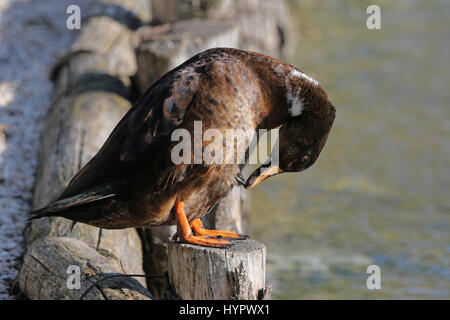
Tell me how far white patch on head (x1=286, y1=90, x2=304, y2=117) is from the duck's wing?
441mm

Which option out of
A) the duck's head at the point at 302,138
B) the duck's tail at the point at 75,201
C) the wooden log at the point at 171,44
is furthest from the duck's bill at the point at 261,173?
the wooden log at the point at 171,44

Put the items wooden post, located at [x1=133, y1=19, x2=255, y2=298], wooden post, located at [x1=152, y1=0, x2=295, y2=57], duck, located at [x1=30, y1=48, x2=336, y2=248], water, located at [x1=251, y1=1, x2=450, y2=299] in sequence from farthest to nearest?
wooden post, located at [x1=152, y1=0, x2=295, y2=57]
water, located at [x1=251, y1=1, x2=450, y2=299]
wooden post, located at [x1=133, y1=19, x2=255, y2=298]
duck, located at [x1=30, y1=48, x2=336, y2=248]

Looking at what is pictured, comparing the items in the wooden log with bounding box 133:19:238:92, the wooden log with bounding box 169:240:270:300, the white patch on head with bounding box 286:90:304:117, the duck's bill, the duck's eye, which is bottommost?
the wooden log with bounding box 169:240:270:300

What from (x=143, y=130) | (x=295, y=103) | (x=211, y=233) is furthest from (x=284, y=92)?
(x=211, y=233)

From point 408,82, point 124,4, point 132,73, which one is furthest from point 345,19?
point 132,73

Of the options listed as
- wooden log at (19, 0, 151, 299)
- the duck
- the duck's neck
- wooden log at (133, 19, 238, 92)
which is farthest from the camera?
wooden log at (133, 19, 238, 92)

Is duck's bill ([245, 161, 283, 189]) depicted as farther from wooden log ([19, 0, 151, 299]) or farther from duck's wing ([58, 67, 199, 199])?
wooden log ([19, 0, 151, 299])

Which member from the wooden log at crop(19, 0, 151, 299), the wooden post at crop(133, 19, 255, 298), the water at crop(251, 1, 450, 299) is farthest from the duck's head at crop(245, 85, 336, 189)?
the water at crop(251, 1, 450, 299)

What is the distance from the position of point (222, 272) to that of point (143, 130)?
0.73 m

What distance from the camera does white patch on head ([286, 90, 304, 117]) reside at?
295 centimetres

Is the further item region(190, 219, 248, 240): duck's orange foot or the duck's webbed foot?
region(190, 219, 248, 240): duck's orange foot

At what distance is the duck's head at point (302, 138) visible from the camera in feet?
9.90

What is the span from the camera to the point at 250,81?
2908 mm

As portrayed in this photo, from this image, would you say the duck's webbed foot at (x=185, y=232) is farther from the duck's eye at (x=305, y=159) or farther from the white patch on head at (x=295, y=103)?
the white patch on head at (x=295, y=103)
